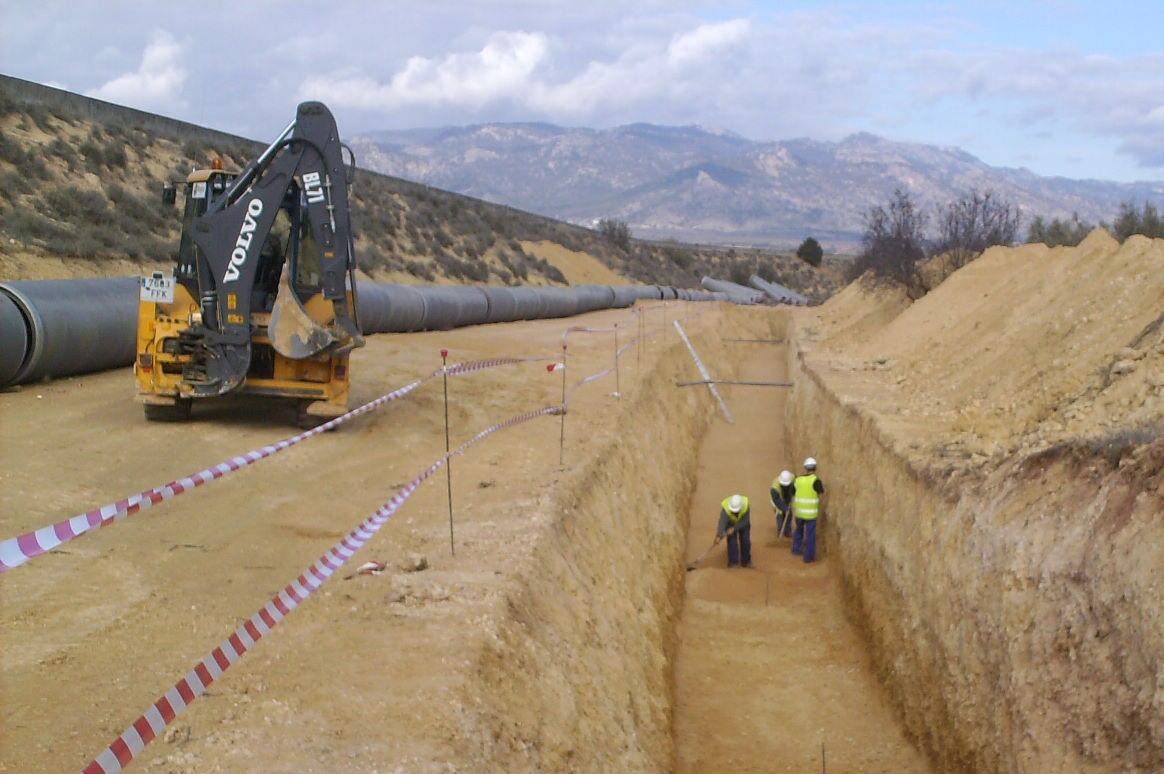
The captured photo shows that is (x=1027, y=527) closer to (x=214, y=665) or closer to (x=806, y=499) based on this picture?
(x=214, y=665)

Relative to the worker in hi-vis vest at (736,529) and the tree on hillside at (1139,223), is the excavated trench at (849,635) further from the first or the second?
the tree on hillside at (1139,223)

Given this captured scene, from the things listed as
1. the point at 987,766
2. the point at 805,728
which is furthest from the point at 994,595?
the point at 805,728

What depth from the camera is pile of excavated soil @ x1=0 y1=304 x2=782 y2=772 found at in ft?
17.3

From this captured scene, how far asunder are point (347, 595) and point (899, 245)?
30213mm

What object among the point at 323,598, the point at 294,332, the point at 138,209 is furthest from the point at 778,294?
the point at 323,598

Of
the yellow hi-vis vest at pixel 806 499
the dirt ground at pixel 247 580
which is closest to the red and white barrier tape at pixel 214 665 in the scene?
the dirt ground at pixel 247 580

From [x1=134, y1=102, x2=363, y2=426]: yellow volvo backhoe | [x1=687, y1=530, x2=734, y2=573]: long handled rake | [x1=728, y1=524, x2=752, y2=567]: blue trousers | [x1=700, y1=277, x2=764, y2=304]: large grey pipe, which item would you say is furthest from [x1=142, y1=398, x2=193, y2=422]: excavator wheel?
[x1=700, y1=277, x2=764, y2=304]: large grey pipe

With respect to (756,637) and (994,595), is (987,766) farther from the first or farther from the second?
(756,637)

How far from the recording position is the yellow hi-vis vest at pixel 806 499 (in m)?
15.1

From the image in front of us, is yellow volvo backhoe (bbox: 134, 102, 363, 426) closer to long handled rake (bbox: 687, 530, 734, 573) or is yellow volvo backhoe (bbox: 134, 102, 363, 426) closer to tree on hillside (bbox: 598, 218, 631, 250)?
long handled rake (bbox: 687, 530, 734, 573)

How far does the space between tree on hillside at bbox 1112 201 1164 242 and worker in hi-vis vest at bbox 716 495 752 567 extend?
1975 centimetres

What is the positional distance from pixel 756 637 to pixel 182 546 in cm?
708

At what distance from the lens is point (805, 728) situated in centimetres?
1029

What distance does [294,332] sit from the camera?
12.2 m
